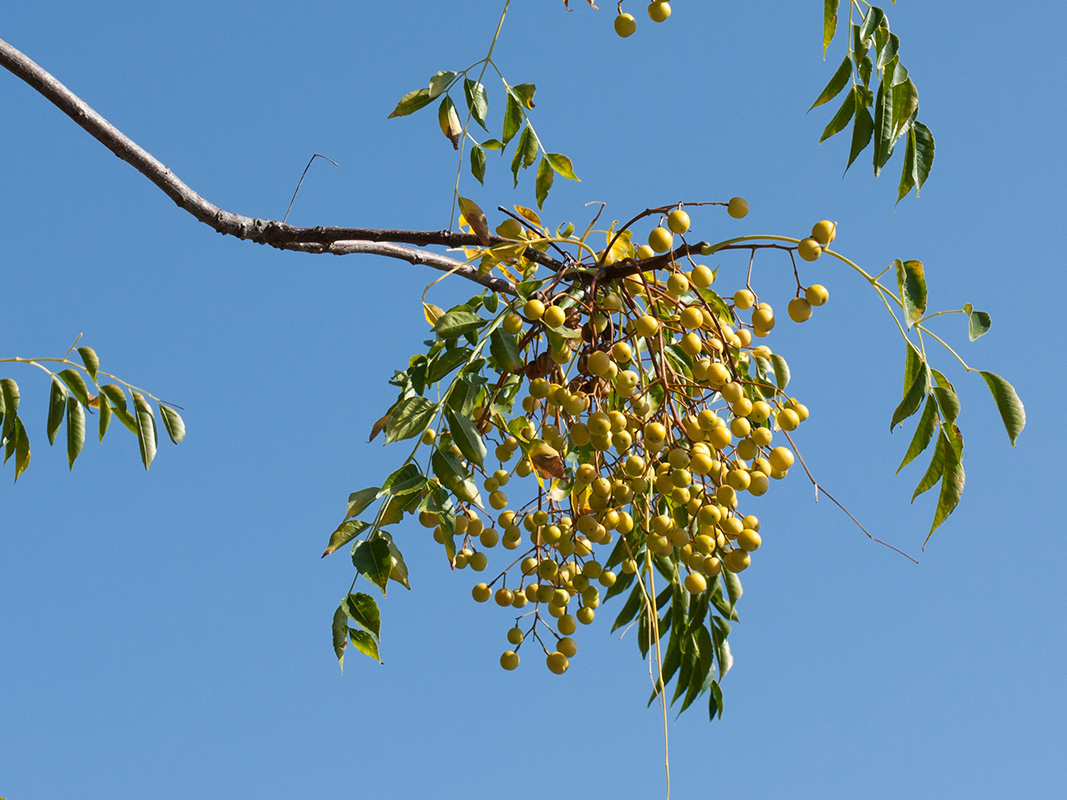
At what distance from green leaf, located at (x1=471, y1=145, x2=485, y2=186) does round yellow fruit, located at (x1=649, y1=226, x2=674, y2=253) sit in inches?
16.9

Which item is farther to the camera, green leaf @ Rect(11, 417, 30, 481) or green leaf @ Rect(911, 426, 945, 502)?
green leaf @ Rect(11, 417, 30, 481)

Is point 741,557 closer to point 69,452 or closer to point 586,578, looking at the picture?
point 586,578

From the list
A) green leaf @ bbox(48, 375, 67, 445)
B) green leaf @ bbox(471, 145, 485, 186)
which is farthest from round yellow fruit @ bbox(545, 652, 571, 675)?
green leaf @ bbox(48, 375, 67, 445)

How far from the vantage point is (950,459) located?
52.2 inches

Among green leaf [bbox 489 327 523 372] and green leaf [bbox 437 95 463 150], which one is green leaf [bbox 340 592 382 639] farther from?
green leaf [bbox 437 95 463 150]

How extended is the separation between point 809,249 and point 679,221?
187mm

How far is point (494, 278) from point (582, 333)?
200mm

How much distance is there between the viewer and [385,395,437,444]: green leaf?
1.32 meters

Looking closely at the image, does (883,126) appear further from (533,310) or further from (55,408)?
(55,408)

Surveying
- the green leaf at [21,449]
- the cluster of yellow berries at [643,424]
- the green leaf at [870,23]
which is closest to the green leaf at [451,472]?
the cluster of yellow berries at [643,424]

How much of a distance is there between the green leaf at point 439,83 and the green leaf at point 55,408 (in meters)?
0.84

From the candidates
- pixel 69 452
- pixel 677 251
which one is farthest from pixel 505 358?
pixel 69 452

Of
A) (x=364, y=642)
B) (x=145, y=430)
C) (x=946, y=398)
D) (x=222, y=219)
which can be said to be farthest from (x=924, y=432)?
(x=145, y=430)

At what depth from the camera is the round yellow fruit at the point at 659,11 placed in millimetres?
1465
